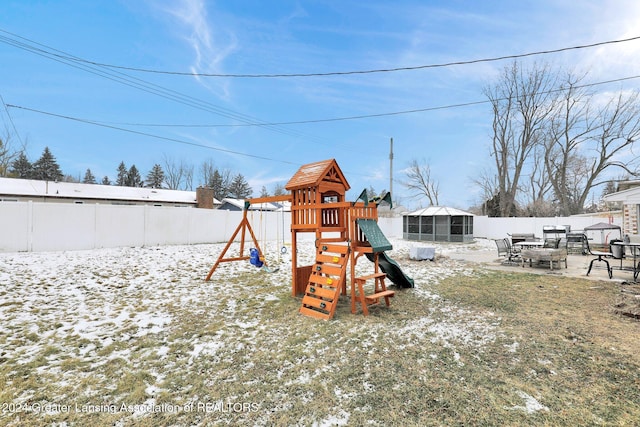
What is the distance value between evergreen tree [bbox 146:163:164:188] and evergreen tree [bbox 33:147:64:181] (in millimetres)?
11284

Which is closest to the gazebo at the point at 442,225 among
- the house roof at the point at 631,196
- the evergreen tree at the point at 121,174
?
the house roof at the point at 631,196

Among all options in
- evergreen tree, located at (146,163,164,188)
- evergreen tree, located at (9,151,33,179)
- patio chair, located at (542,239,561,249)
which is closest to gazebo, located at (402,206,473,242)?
patio chair, located at (542,239,561,249)

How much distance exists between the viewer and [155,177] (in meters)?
47.6

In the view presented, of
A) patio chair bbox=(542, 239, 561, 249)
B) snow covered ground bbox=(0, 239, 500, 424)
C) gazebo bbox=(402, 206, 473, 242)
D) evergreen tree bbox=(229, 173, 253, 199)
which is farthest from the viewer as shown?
evergreen tree bbox=(229, 173, 253, 199)

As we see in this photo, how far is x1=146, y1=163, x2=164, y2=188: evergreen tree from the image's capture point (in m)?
47.4

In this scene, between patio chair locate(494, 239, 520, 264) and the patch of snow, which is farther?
patio chair locate(494, 239, 520, 264)

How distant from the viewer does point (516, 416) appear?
2.22 meters

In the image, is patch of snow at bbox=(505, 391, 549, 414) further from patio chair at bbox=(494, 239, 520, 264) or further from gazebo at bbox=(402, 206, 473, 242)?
gazebo at bbox=(402, 206, 473, 242)

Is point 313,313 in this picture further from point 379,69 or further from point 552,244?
point 552,244

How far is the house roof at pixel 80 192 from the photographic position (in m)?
21.9

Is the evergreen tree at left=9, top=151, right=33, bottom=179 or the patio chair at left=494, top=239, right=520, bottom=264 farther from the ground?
the evergreen tree at left=9, top=151, right=33, bottom=179

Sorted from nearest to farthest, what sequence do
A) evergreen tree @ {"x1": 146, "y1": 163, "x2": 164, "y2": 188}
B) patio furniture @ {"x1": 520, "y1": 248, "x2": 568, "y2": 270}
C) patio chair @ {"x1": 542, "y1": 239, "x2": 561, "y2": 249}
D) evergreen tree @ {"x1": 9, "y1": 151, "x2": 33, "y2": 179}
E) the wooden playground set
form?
the wooden playground set, patio furniture @ {"x1": 520, "y1": 248, "x2": 568, "y2": 270}, patio chair @ {"x1": 542, "y1": 239, "x2": 561, "y2": 249}, evergreen tree @ {"x1": 9, "y1": 151, "x2": 33, "y2": 179}, evergreen tree @ {"x1": 146, "y1": 163, "x2": 164, "y2": 188}

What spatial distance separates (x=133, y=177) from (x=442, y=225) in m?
49.8

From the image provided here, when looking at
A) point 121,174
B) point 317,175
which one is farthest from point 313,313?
point 121,174
